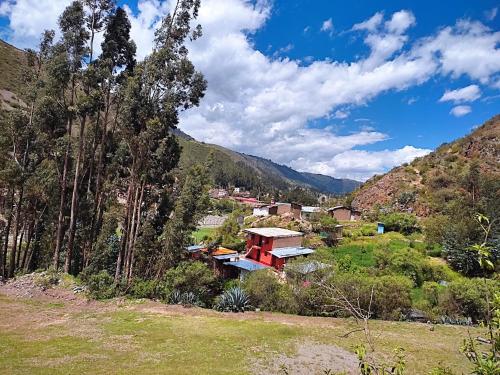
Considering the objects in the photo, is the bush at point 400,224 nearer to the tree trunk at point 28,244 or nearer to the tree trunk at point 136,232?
the tree trunk at point 136,232

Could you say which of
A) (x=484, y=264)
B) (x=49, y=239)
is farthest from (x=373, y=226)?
(x=484, y=264)

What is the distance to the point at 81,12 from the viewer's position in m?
19.2

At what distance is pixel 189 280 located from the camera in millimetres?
17781

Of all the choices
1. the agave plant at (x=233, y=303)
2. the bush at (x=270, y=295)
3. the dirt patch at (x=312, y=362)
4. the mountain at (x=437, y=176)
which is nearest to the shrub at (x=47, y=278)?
the agave plant at (x=233, y=303)

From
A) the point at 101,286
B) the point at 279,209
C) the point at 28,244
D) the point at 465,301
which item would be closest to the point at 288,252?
the point at 465,301

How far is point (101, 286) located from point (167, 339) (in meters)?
7.13

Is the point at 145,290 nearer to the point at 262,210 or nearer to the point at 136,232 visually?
the point at 136,232

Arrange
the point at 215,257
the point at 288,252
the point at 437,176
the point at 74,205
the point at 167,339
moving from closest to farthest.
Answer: the point at 167,339, the point at 74,205, the point at 215,257, the point at 288,252, the point at 437,176

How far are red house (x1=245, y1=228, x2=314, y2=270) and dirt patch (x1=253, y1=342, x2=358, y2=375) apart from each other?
60.9 feet

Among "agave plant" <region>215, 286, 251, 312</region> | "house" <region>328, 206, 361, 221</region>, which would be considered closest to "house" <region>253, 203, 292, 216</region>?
"house" <region>328, 206, 361, 221</region>

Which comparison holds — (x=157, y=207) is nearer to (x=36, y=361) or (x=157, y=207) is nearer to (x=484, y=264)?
(x=36, y=361)

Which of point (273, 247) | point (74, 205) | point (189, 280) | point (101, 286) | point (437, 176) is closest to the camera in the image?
point (101, 286)

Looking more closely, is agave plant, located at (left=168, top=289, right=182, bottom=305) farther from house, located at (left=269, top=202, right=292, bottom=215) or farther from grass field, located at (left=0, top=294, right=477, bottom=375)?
house, located at (left=269, top=202, right=292, bottom=215)

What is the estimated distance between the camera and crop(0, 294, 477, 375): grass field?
996cm
